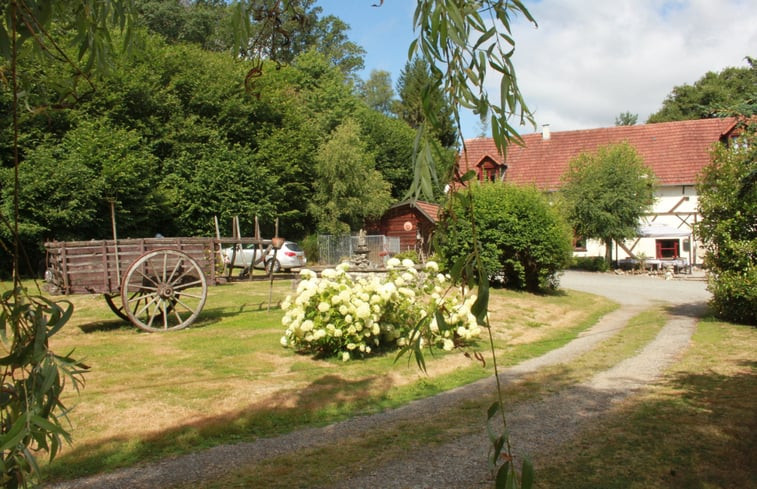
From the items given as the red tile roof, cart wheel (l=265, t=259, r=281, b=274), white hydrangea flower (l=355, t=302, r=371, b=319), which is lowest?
white hydrangea flower (l=355, t=302, r=371, b=319)

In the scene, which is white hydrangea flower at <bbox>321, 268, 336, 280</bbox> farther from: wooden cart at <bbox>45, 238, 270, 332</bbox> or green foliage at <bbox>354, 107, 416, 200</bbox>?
green foliage at <bbox>354, 107, 416, 200</bbox>

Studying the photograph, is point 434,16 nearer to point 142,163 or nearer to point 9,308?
point 9,308

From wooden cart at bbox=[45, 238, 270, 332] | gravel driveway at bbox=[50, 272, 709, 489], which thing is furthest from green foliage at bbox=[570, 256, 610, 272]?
wooden cart at bbox=[45, 238, 270, 332]

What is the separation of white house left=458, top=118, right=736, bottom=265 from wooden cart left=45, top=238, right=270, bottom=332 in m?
22.8

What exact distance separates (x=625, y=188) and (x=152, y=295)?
1015 inches

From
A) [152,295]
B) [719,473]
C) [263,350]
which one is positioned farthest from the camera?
[152,295]

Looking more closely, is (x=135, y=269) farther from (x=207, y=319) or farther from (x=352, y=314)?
(x=352, y=314)

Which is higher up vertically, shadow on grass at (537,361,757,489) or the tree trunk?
the tree trunk

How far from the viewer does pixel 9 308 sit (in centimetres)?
250

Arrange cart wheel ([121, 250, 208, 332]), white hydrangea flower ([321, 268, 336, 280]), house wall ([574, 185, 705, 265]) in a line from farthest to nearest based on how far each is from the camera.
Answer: house wall ([574, 185, 705, 265]), cart wheel ([121, 250, 208, 332]), white hydrangea flower ([321, 268, 336, 280])

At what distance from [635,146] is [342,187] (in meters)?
18.9

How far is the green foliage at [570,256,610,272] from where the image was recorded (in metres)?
32.9

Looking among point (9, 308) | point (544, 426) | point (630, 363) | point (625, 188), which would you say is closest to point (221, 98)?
point (625, 188)

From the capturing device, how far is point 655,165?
37531 mm
